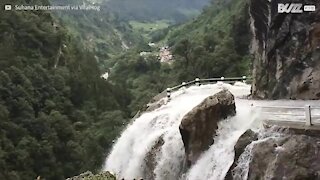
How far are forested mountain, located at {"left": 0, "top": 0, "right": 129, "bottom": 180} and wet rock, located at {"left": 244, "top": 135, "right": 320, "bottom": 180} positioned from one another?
92.2ft

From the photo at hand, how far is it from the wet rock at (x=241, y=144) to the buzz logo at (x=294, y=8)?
624 centimetres

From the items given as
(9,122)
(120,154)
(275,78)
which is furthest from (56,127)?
(275,78)

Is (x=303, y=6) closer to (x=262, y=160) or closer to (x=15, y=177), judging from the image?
(x=262, y=160)

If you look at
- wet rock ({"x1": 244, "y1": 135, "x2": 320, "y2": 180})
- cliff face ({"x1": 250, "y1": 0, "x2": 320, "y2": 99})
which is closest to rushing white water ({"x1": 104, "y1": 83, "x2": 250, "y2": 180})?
wet rock ({"x1": 244, "y1": 135, "x2": 320, "y2": 180})

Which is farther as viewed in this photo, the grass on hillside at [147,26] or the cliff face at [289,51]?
the grass on hillside at [147,26]

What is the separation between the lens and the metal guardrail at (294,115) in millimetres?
14414

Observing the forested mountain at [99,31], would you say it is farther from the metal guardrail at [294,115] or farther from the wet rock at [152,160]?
the metal guardrail at [294,115]

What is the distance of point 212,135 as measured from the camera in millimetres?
17859

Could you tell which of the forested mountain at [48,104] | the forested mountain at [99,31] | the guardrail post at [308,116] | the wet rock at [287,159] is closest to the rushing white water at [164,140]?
the wet rock at [287,159]

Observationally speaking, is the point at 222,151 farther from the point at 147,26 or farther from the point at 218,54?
the point at 147,26

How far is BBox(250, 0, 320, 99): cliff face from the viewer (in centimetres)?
1923

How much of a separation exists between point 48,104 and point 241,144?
116 ft

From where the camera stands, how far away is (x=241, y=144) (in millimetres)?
15539

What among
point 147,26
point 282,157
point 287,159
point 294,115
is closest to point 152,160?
point 294,115
